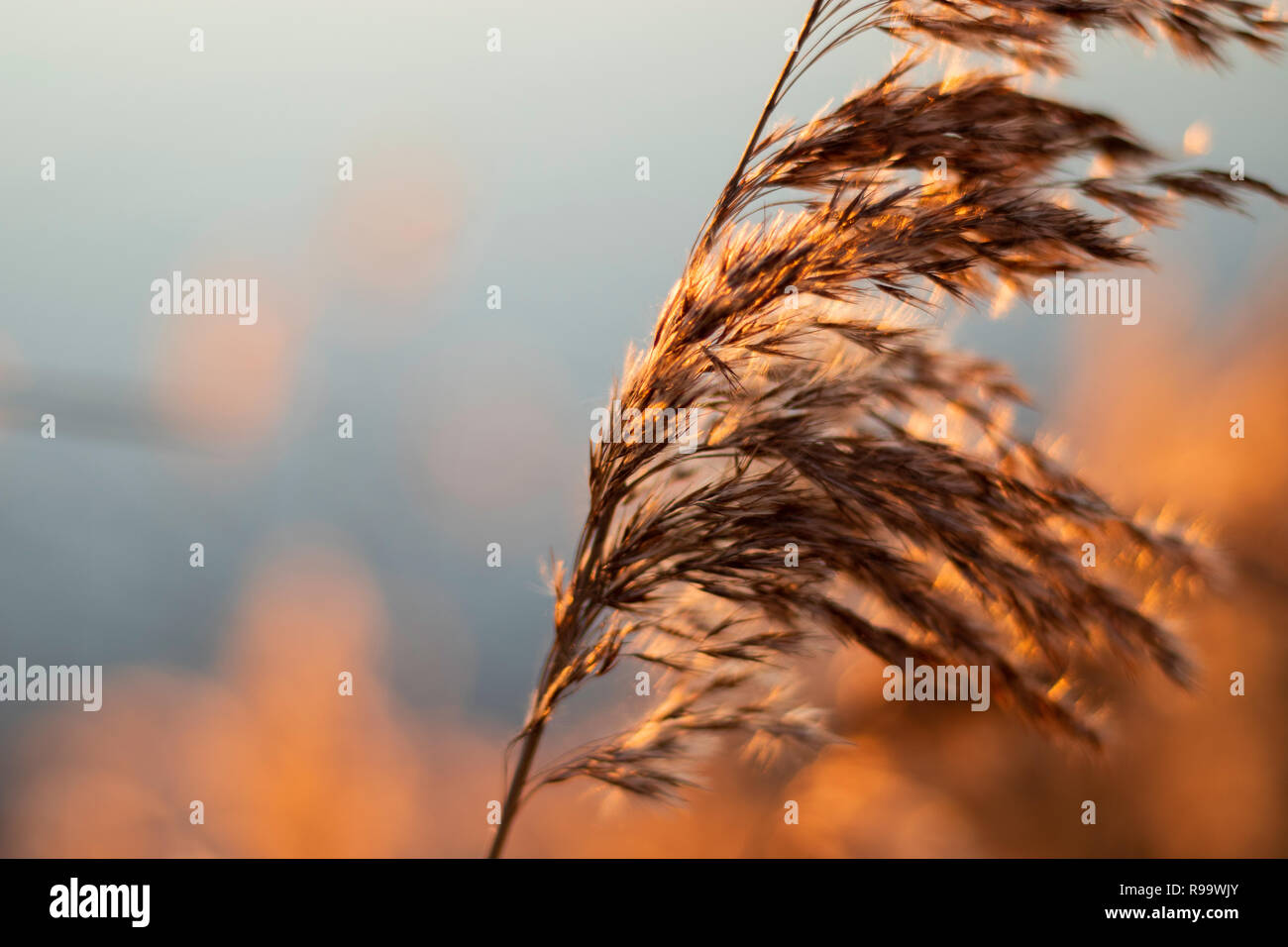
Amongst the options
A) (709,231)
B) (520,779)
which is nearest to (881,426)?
(709,231)

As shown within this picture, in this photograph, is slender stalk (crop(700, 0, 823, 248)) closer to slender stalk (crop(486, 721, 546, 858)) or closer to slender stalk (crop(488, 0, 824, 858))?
slender stalk (crop(488, 0, 824, 858))

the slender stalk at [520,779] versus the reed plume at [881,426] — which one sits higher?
the reed plume at [881,426]

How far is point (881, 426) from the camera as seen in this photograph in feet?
3.13

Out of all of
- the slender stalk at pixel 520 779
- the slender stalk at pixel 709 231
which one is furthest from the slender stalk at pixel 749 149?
the slender stalk at pixel 520 779

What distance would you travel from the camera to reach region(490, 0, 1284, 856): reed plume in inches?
34.3

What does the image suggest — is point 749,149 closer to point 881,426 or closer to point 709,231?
point 709,231

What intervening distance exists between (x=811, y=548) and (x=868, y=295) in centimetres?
33

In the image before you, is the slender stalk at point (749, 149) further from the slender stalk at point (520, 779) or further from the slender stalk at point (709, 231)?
the slender stalk at point (520, 779)

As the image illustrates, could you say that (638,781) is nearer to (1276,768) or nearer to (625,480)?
(625,480)

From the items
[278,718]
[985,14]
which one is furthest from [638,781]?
[278,718]

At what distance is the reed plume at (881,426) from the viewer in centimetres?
87

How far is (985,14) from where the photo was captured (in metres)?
0.92

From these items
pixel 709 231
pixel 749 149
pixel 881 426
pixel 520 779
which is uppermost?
pixel 749 149

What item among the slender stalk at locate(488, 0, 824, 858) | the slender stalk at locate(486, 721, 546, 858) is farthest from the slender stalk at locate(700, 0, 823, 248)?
the slender stalk at locate(486, 721, 546, 858)
